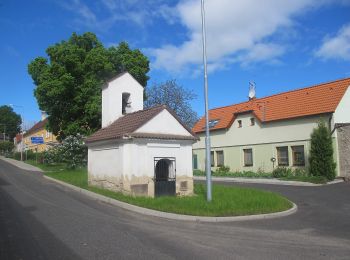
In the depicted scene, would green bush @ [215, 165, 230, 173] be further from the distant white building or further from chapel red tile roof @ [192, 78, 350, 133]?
the distant white building

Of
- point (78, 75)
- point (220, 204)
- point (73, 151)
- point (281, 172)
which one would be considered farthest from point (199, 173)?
point (220, 204)

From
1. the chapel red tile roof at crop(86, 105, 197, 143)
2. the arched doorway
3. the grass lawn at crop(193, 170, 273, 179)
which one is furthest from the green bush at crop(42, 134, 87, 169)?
the arched doorway

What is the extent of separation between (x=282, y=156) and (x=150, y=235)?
23464 millimetres

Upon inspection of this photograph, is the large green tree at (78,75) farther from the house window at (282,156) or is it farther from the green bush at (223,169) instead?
the house window at (282,156)

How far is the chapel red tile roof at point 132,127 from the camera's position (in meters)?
17.8

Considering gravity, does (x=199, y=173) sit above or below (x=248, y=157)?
below

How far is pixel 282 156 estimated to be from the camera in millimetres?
31938

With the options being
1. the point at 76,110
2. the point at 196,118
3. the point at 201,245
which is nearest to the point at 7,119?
the point at 196,118

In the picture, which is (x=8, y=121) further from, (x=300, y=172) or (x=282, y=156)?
(x=300, y=172)

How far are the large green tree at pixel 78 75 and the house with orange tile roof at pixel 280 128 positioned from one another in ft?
29.4

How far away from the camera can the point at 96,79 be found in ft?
110

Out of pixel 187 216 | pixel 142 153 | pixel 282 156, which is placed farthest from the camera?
pixel 282 156

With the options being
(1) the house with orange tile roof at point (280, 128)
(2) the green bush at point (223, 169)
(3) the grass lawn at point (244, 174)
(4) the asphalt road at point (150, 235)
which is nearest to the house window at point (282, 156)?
(1) the house with orange tile roof at point (280, 128)

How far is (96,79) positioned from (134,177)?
17740 millimetres
